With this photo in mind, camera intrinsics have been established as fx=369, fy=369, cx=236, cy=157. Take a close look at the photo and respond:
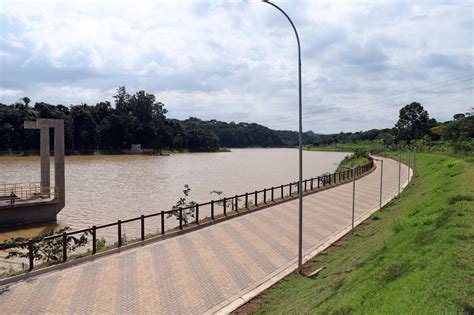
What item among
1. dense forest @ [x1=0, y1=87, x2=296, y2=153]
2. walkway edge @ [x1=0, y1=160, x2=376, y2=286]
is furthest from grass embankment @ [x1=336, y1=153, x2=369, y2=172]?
dense forest @ [x1=0, y1=87, x2=296, y2=153]

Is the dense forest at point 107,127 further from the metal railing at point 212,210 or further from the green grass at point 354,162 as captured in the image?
the metal railing at point 212,210

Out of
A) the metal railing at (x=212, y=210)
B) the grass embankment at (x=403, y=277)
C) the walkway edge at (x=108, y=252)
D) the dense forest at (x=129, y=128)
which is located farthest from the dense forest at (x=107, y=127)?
the grass embankment at (x=403, y=277)

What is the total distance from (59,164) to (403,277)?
20.6 m

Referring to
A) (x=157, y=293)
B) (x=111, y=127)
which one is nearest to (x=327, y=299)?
(x=157, y=293)

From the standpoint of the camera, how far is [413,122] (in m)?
88.3

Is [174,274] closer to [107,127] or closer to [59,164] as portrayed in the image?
[59,164]

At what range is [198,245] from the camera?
12.9 metres

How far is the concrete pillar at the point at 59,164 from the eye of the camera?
21.5 meters

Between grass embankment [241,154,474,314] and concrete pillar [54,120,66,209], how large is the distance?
16.2 meters

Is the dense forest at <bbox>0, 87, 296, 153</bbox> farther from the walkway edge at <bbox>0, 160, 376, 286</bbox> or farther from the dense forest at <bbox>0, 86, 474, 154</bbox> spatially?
the walkway edge at <bbox>0, 160, 376, 286</bbox>

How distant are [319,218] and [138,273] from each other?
10.3 meters

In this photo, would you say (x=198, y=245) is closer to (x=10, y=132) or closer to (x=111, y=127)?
(x=10, y=132)

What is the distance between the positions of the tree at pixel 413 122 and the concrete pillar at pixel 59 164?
3225 inches

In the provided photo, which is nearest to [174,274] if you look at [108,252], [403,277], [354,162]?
[108,252]
